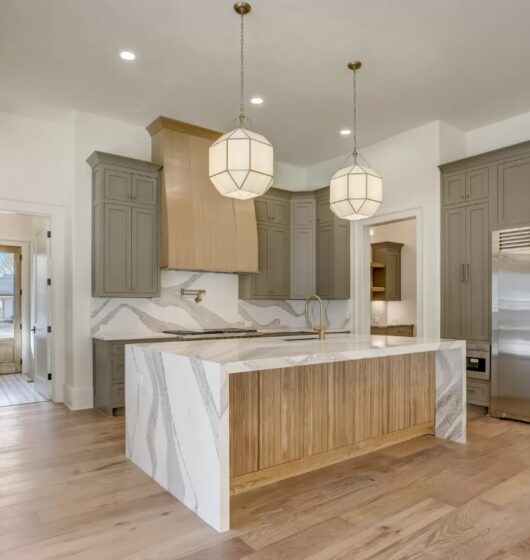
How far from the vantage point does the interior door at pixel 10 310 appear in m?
7.54

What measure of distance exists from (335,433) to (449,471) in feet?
2.59

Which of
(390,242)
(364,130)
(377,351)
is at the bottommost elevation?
(377,351)

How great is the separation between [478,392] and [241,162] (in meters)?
3.59

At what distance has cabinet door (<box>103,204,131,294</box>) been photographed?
16.0ft

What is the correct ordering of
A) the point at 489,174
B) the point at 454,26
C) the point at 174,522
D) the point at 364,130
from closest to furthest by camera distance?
the point at 174,522
the point at 454,26
the point at 489,174
the point at 364,130

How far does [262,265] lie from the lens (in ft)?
20.4

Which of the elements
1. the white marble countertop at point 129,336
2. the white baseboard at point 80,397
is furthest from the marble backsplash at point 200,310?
the white baseboard at point 80,397

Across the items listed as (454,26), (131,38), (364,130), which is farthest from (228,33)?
(364,130)

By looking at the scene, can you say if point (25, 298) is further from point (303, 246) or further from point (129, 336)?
point (303, 246)

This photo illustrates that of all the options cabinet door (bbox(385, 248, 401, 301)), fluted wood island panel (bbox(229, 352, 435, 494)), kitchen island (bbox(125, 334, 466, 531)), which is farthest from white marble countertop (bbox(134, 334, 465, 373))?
cabinet door (bbox(385, 248, 401, 301))

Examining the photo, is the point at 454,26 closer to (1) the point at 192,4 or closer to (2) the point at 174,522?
(1) the point at 192,4

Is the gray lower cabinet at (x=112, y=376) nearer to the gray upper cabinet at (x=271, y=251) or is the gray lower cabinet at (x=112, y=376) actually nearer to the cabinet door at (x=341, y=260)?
the gray upper cabinet at (x=271, y=251)

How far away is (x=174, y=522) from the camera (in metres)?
A: 2.37

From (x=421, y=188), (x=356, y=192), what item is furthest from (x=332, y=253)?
(x=356, y=192)
